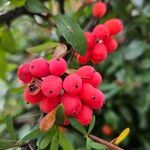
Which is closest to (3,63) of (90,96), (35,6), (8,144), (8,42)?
(8,42)

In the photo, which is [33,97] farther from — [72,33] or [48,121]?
[72,33]

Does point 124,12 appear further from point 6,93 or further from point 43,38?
point 43,38

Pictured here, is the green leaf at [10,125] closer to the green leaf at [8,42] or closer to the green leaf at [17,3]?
the green leaf at [17,3]

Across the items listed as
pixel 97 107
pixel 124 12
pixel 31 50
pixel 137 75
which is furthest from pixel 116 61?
pixel 97 107

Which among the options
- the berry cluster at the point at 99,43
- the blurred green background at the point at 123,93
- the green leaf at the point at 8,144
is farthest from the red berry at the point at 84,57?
the blurred green background at the point at 123,93

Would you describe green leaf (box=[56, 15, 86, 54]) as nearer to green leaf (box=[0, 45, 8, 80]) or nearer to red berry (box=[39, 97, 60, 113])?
red berry (box=[39, 97, 60, 113])

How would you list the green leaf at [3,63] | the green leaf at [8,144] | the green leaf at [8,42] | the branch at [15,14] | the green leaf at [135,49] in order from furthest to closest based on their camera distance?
the green leaf at [135,49] < the green leaf at [3,63] < the green leaf at [8,42] < the branch at [15,14] < the green leaf at [8,144]
